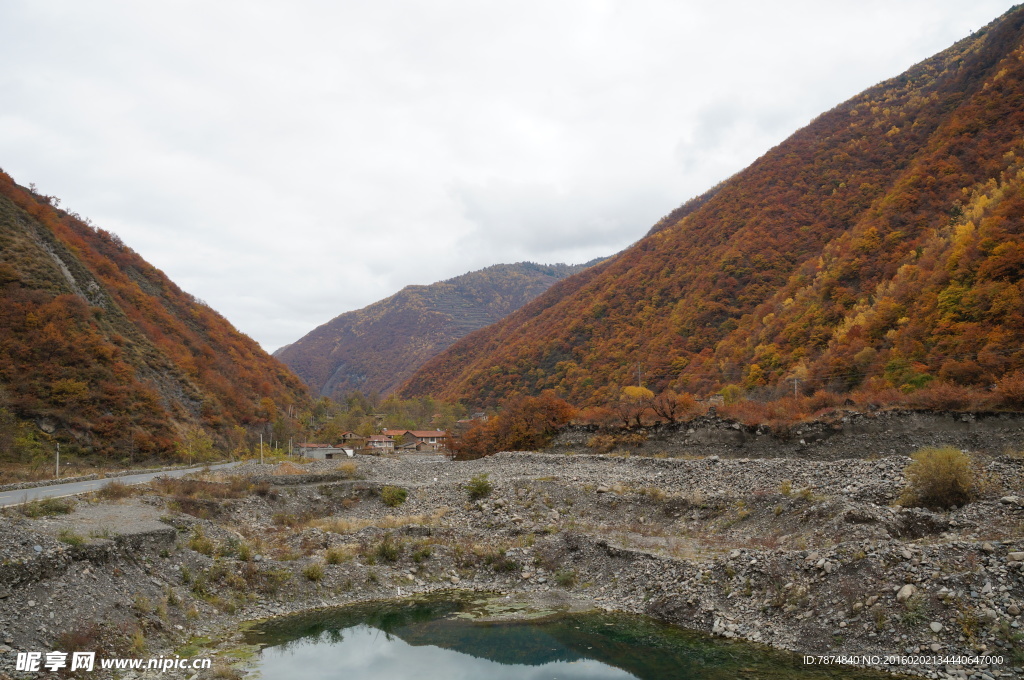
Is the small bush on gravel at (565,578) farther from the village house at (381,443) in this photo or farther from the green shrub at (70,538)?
the village house at (381,443)

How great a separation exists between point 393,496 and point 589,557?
12.2m

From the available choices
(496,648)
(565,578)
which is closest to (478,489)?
(565,578)

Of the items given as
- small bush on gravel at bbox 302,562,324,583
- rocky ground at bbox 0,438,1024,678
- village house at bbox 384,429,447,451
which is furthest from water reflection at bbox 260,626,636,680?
village house at bbox 384,429,447,451

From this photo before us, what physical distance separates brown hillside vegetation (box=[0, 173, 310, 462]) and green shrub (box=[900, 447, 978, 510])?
4198 cm

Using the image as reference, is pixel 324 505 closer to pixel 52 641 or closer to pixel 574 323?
pixel 52 641

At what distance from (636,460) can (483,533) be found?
38.2ft

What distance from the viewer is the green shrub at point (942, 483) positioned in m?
14.2

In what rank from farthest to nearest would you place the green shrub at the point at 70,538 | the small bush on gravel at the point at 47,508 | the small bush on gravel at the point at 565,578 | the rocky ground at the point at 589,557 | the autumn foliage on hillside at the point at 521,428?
the autumn foliage on hillside at the point at 521,428, the small bush on gravel at the point at 565,578, the small bush on gravel at the point at 47,508, the green shrub at the point at 70,538, the rocky ground at the point at 589,557

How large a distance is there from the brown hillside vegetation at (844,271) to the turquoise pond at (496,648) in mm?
21953

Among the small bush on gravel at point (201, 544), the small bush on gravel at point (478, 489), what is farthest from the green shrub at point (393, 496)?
the small bush on gravel at point (201, 544)

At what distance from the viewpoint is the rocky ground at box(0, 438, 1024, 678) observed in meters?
9.99

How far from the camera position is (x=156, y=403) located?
148ft

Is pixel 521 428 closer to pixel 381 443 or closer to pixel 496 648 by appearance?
pixel 496 648

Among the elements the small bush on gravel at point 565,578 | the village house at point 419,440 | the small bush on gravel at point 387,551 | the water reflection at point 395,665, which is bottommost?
the village house at point 419,440
